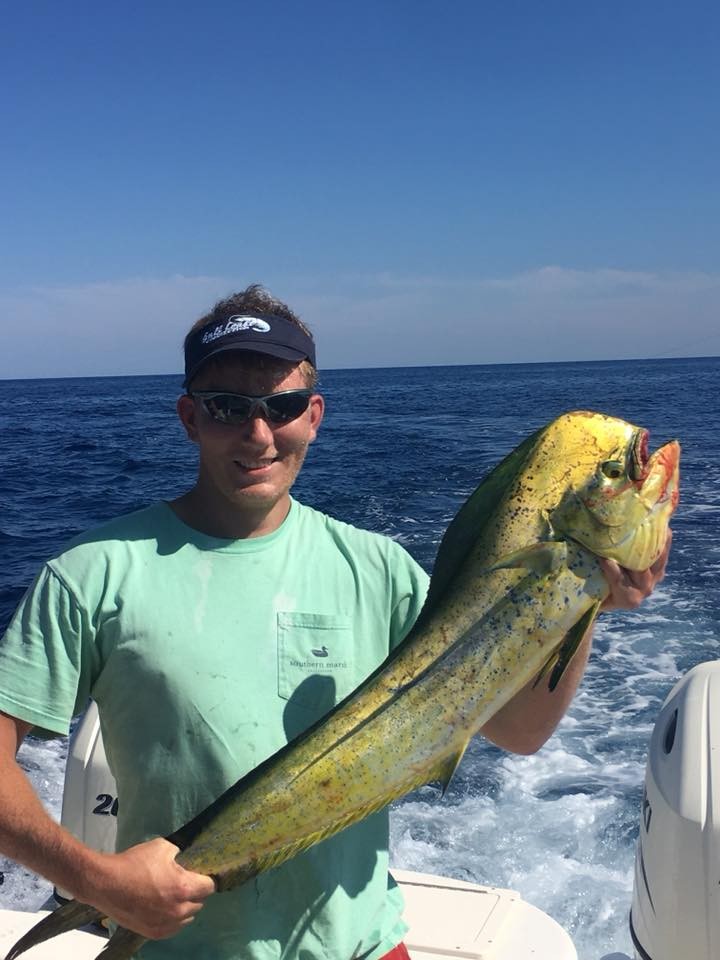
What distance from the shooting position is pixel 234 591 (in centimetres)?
204

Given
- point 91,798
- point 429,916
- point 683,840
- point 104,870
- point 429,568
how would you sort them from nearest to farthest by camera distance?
point 104,870 → point 683,840 → point 429,916 → point 91,798 → point 429,568

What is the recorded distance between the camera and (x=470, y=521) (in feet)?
6.32

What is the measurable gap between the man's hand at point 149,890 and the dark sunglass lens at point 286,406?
98cm

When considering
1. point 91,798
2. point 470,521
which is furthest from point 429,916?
point 470,521

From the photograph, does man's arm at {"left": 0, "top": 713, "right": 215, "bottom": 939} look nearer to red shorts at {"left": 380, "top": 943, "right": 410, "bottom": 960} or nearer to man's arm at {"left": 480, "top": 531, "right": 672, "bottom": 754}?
red shorts at {"left": 380, "top": 943, "right": 410, "bottom": 960}

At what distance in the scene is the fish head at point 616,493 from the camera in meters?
1.80

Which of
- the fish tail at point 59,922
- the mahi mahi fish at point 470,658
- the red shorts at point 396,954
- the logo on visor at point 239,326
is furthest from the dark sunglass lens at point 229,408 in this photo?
the red shorts at point 396,954

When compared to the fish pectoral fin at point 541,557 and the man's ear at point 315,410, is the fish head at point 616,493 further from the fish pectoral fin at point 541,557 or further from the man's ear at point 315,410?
the man's ear at point 315,410

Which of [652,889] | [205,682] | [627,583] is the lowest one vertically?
[652,889]

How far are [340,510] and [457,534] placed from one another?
14.9m

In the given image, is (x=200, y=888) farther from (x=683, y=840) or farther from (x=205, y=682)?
(x=683, y=840)

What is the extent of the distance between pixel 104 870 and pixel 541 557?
1.06 meters

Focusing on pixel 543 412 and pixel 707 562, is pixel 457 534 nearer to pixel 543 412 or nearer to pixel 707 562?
pixel 707 562

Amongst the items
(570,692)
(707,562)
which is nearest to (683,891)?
(570,692)
